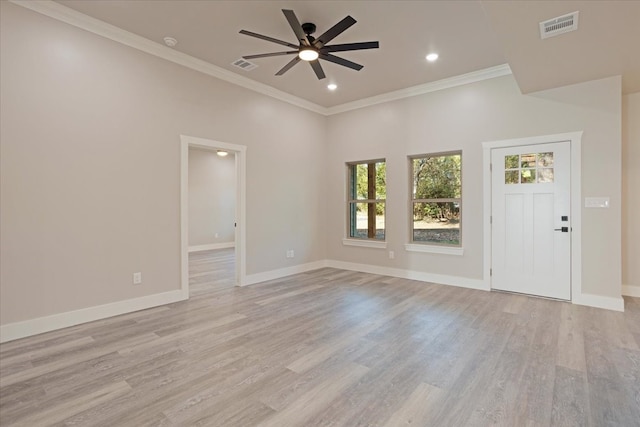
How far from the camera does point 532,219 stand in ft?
14.3

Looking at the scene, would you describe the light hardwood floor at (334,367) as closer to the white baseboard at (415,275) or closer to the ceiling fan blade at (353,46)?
the white baseboard at (415,275)

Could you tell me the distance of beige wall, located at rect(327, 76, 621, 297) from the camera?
3.87m

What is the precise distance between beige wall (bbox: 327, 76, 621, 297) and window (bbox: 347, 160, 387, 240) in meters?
0.23

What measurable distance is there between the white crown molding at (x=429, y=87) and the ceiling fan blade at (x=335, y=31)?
2.59 meters

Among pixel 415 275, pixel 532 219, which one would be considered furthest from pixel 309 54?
pixel 415 275

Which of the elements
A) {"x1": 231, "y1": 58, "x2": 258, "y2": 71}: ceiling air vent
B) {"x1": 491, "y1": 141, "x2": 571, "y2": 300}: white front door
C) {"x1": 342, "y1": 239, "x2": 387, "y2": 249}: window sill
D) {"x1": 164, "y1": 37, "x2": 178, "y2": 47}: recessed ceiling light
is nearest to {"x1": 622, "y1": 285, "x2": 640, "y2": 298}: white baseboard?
{"x1": 491, "y1": 141, "x2": 571, "y2": 300}: white front door

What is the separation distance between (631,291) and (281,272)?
525 centimetres

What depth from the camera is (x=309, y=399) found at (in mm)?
2061

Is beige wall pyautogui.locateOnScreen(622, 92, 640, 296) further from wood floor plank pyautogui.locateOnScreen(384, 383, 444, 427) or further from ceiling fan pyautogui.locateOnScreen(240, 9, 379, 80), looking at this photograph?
wood floor plank pyautogui.locateOnScreen(384, 383, 444, 427)

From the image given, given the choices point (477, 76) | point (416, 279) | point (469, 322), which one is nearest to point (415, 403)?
point (469, 322)

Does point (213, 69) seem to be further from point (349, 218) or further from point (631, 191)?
point (631, 191)

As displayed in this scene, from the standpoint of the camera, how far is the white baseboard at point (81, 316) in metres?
3.00

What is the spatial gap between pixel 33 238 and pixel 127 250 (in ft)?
2.84

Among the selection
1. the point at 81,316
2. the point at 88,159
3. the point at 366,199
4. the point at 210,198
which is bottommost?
the point at 81,316
